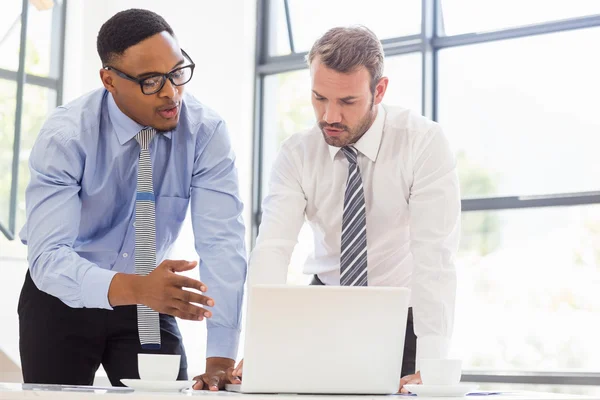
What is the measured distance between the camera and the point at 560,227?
4977 mm

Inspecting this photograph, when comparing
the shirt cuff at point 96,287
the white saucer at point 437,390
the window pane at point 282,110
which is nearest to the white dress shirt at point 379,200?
the shirt cuff at point 96,287

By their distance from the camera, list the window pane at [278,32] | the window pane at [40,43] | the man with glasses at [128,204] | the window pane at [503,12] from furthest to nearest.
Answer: the window pane at [278,32] → the window pane at [40,43] → the window pane at [503,12] → the man with glasses at [128,204]

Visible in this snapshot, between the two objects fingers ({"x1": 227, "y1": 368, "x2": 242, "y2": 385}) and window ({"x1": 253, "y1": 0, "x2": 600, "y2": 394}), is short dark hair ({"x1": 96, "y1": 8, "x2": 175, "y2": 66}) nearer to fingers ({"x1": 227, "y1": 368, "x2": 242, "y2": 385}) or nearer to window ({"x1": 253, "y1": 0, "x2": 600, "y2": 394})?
fingers ({"x1": 227, "y1": 368, "x2": 242, "y2": 385})

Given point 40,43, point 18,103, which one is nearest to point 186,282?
point 18,103

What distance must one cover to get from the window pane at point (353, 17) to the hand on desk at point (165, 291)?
12.4 ft

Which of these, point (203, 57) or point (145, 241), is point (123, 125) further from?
point (203, 57)

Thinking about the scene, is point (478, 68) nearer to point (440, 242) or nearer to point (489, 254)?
point (489, 254)

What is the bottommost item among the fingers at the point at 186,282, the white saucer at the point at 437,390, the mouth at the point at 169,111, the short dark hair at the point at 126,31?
the white saucer at the point at 437,390

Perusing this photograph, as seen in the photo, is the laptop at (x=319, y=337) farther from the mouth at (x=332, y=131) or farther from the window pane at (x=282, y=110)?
the window pane at (x=282, y=110)

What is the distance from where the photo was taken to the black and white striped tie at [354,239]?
2510mm

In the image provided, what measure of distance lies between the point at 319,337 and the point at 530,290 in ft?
12.0

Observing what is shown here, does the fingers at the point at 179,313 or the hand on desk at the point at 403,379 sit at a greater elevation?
the fingers at the point at 179,313

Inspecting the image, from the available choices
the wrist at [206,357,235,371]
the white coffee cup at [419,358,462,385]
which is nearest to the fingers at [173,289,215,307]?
the wrist at [206,357,235,371]

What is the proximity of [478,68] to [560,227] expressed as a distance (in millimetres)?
1099
